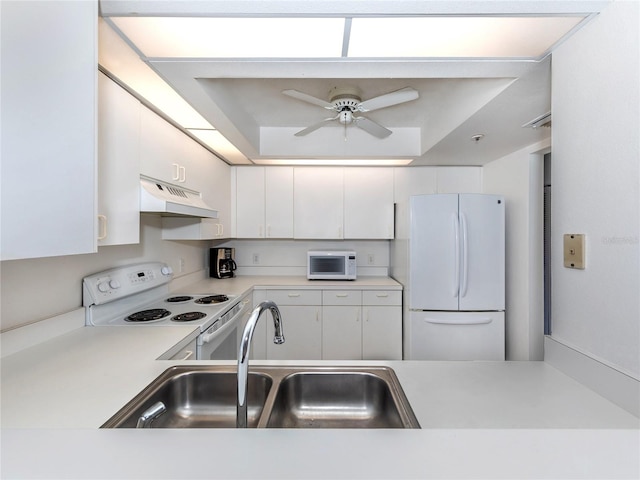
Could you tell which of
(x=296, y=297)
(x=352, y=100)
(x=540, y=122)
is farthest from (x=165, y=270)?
(x=540, y=122)

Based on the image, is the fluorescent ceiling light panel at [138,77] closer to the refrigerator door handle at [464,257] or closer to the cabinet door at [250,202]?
the cabinet door at [250,202]

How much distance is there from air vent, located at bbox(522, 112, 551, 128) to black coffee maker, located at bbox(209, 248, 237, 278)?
2879 mm

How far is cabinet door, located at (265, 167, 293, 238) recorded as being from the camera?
326 centimetres

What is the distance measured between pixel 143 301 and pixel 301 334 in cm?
141

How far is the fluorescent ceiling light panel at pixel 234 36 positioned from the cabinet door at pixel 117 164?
0.31m

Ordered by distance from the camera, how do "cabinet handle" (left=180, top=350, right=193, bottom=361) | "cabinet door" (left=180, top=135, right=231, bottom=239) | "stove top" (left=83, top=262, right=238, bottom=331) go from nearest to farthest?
1. "cabinet handle" (left=180, top=350, right=193, bottom=361)
2. "stove top" (left=83, top=262, right=238, bottom=331)
3. "cabinet door" (left=180, top=135, right=231, bottom=239)

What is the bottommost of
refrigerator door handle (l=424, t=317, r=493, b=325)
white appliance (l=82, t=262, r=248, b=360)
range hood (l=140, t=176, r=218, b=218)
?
refrigerator door handle (l=424, t=317, r=493, b=325)

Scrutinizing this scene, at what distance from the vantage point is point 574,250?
3.47 ft

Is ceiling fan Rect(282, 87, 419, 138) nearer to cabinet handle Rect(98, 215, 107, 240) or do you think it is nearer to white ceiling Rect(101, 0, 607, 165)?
white ceiling Rect(101, 0, 607, 165)

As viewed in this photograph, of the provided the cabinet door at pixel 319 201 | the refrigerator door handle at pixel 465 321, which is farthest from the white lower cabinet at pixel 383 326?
the cabinet door at pixel 319 201

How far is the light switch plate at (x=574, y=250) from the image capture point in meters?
1.03

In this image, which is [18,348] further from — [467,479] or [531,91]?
[531,91]

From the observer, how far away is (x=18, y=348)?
50.2 inches

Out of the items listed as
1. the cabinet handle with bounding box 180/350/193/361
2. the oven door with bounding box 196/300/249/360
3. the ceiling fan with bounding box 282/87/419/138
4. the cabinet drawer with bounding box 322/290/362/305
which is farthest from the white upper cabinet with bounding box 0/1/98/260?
the cabinet drawer with bounding box 322/290/362/305
